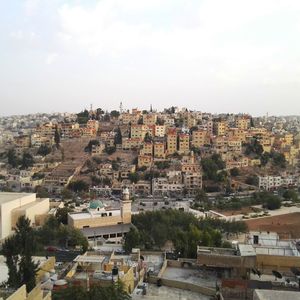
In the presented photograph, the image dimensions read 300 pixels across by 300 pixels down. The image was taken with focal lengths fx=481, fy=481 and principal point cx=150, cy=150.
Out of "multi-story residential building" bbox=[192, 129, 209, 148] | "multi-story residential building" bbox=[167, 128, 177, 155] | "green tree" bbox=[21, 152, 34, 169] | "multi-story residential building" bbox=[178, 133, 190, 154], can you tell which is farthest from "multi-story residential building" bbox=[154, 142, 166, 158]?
"green tree" bbox=[21, 152, 34, 169]

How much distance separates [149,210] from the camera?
907 inches

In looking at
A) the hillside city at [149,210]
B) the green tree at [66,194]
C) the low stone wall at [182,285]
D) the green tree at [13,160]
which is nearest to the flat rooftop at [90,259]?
the hillside city at [149,210]

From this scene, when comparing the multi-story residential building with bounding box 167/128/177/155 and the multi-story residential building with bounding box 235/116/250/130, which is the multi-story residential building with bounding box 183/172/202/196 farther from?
the multi-story residential building with bounding box 235/116/250/130

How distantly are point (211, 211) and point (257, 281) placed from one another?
53.2 feet

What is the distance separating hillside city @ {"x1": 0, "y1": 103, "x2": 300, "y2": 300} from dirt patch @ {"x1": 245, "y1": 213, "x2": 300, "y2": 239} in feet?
0.19

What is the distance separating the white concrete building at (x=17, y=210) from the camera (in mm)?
18141

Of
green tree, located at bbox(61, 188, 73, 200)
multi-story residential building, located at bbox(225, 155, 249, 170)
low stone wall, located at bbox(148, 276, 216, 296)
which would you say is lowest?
green tree, located at bbox(61, 188, 73, 200)

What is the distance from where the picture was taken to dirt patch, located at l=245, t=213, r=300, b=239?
2072 centimetres

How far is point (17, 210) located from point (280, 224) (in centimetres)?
1202

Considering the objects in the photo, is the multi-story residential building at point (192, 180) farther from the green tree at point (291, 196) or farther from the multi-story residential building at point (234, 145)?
the multi-story residential building at point (234, 145)

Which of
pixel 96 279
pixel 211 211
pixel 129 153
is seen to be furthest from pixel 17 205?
pixel 129 153

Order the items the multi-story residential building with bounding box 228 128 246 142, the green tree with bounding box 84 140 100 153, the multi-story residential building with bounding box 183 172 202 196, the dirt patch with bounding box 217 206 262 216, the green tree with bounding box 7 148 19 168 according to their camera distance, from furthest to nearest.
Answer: the multi-story residential building with bounding box 228 128 246 142 < the green tree with bounding box 84 140 100 153 < the green tree with bounding box 7 148 19 168 < the multi-story residential building with bounding box 183 172 202 196 < the dirt patch with bounding box 217 206 262 216

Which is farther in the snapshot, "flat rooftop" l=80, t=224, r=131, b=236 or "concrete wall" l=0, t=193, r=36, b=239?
"flat rooftop" l=80, t=224, r=131, b=236

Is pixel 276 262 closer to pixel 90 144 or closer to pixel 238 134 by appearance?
pixel 90 144
